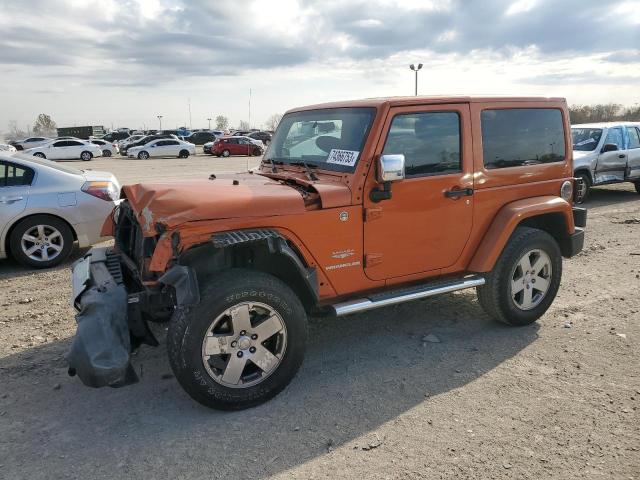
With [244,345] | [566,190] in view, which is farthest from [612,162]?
[244,345]

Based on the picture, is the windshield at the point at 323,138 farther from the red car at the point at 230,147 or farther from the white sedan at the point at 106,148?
the white sedan at the point at 106,148

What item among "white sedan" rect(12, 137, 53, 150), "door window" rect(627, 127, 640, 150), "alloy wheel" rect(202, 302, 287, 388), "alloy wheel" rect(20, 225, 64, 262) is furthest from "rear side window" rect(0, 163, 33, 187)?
"white sedan" rect(12, 137, 53, 150)

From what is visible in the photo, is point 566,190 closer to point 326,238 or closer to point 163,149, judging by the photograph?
point 326,238

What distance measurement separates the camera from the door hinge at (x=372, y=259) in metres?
3.79

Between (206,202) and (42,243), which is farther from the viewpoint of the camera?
(42,243)

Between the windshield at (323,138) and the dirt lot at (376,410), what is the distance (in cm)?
155

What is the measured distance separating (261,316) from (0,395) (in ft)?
6.35

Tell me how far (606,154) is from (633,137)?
4.04 ft

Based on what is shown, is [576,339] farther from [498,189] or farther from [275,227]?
[275,227]

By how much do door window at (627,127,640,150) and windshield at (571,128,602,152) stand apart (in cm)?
83

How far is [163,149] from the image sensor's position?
35.2 metres

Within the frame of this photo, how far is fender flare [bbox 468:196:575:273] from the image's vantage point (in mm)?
4238

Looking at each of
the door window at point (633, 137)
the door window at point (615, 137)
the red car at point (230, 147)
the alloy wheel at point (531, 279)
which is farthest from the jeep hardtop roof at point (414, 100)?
the red car at point (230, 147)

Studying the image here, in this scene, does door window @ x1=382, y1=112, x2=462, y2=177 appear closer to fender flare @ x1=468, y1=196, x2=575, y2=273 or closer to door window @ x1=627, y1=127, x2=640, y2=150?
fender flare @ x1=468, y1=196, x2=575, y2=273
